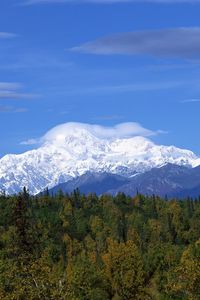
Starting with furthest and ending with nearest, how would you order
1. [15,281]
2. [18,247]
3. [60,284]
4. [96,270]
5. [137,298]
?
[96,270], [137,298], [18,247], [15,281], [60,284]

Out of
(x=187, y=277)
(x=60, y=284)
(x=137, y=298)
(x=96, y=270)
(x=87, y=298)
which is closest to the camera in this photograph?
(x=60, y=284)

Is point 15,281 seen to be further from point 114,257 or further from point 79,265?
point 114,257

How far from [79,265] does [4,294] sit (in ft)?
392

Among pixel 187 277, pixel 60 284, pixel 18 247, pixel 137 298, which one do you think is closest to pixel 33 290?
pixel 60 284

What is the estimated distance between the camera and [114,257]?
192500mm

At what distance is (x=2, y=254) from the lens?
168250 mm

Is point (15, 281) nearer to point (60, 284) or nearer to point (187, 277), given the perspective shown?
point (60, 284)

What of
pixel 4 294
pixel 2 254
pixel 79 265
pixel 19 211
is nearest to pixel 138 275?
pixel 79 265

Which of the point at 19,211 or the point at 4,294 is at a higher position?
the point at 19,211

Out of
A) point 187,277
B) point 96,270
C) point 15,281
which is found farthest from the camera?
point 96,270

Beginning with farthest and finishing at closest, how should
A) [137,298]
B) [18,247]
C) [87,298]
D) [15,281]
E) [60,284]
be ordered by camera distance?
[137,298], [87,298], [18,247], [15,281], [60,284]

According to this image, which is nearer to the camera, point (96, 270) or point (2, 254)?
point (2, 254)

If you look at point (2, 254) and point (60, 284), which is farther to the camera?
point (2, 254)

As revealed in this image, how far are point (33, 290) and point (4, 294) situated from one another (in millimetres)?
5556
